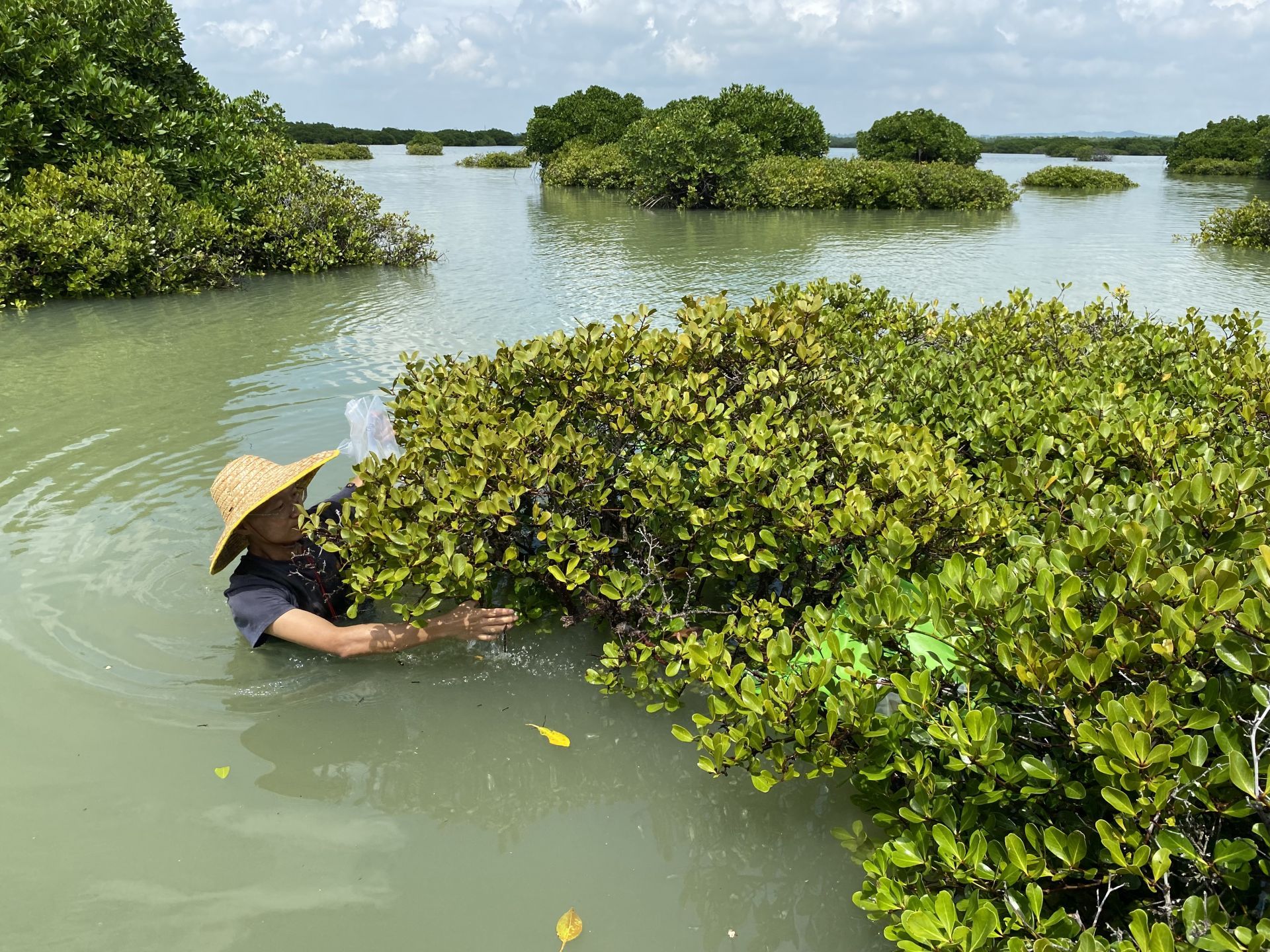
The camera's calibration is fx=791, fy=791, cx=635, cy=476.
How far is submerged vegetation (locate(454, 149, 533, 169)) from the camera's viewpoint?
60688 mm

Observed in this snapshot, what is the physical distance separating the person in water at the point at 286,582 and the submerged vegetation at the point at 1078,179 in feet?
132

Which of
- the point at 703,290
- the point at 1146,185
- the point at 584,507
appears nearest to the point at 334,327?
the point at 703,290

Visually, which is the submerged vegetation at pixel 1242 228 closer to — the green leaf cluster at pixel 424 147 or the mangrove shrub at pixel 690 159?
the mangrove shrub at pixel 690 159

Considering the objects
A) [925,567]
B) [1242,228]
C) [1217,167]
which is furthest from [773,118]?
[925,567]

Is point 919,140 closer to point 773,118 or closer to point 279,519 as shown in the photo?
point 773,118

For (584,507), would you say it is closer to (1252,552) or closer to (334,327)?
(1252,552)

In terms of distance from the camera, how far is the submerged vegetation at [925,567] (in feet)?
5.89

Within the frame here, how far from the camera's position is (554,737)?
10.5 feet

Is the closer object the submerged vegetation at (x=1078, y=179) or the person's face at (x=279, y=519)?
the person's face at (x=279, y=519)

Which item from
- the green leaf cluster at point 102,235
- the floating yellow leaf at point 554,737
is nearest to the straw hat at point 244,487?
the floating yellow leaf at point 554,737

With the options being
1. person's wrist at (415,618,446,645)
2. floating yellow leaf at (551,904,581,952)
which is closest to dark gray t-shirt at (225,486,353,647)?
person's wrist at (415,618,446,645)

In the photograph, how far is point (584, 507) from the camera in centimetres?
348

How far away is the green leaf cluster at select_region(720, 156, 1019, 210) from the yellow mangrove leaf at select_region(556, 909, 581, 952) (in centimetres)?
2691

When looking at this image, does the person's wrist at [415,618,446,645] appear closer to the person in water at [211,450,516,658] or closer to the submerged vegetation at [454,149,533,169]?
the person in water at [211,450,516,658]
